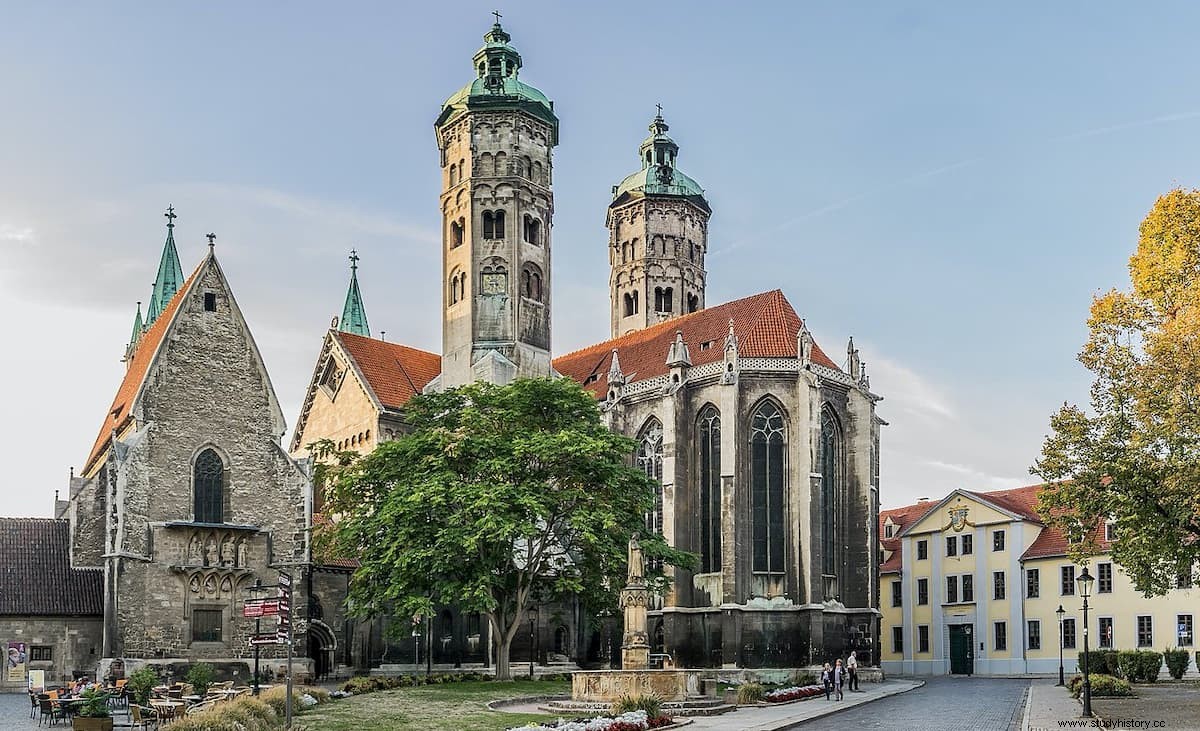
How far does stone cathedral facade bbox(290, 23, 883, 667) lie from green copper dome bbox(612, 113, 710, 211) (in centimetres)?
1951

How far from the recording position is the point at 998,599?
65.8 meters

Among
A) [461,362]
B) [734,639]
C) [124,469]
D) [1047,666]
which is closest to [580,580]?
[734,639]

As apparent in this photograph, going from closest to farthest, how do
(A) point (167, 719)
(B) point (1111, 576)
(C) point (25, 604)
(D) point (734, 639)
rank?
(A) point (167, 719) < (C) point (25, 604) < (D) point (734, 639) < (B) point (1111, 576)

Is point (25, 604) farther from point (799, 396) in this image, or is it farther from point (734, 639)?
point (799, 396)

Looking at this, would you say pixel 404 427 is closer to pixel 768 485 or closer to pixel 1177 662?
pixel 768 485

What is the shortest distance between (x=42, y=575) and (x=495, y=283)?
83.7ft

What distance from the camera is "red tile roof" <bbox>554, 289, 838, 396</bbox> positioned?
59.5m

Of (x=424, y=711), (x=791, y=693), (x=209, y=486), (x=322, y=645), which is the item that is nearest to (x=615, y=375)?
(x=322, y=645)

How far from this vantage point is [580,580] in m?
44.7

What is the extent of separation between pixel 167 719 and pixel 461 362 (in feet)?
117

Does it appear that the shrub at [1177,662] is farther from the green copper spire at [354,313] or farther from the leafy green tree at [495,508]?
the green copper spire at [354,313]

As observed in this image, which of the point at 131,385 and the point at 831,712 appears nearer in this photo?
the point at 831,712

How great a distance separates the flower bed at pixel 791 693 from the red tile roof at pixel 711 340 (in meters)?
18.5

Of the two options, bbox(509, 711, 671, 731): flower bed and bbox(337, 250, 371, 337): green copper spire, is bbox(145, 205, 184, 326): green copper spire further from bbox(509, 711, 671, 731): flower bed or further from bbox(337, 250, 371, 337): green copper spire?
bbox(509, 711, 671, 731): flower bed
